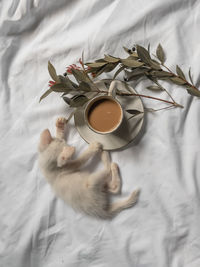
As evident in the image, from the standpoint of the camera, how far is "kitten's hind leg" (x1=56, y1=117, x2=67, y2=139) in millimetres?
830

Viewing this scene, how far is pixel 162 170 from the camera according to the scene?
82cm

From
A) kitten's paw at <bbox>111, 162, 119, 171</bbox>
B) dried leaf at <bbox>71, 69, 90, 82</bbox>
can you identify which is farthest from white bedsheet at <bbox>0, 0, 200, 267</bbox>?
dried leaf at <bbox>71, 69, 90, 82</bbox>

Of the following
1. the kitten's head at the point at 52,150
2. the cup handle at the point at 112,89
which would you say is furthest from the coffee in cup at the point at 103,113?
the kitten's head at the point at 52,150

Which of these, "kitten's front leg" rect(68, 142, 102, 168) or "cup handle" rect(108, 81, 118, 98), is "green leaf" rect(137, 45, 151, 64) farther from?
"kitten's front leg" rect(68, 142, 102, 168)

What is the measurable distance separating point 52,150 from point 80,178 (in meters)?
0.13

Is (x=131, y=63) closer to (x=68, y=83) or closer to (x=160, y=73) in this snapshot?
(x=160, y=73)

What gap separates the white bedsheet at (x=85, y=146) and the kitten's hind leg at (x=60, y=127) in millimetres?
36

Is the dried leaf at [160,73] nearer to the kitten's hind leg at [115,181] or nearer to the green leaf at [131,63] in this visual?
the green leaf at [131,63]

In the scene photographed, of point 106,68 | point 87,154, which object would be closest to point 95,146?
point 87,154

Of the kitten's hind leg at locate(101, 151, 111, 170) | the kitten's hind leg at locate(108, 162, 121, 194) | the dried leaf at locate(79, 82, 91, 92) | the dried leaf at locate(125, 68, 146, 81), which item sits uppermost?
the dried leaf at locate(79, 82, 91, 92)

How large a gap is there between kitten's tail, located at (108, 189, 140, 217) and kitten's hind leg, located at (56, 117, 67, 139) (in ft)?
0.96

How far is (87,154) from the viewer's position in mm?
807

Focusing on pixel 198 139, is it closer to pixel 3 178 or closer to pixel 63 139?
pixel 63 139

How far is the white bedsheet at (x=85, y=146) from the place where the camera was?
810mm
